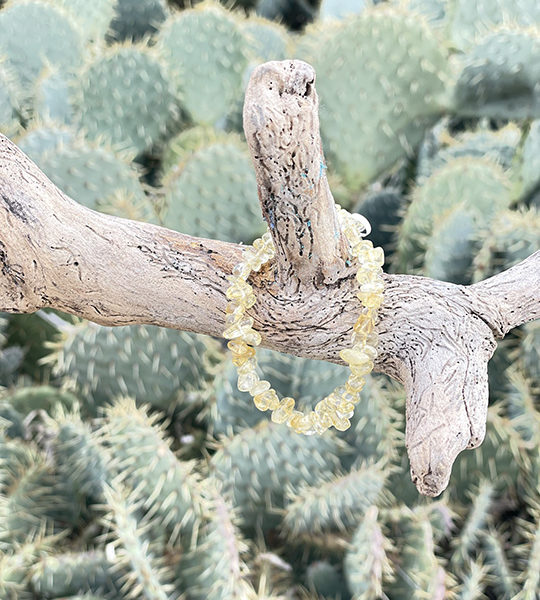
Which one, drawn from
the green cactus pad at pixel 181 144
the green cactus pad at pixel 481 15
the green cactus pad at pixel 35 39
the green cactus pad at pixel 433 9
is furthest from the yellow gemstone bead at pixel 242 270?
the green cactus pad at pixel 433 9

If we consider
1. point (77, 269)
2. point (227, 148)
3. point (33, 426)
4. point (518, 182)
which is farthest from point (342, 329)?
point (518, 182)

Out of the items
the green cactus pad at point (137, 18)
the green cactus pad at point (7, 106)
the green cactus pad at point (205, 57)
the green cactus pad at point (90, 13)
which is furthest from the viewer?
the green cactus pad at point (137, 18)

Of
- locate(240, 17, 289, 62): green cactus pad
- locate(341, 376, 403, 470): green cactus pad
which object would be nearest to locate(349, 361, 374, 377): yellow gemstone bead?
locate(341, 376, 403, 470): green cactus pad

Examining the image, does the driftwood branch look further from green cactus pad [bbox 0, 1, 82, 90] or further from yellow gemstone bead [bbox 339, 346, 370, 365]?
green cactus pad [bbox 0, 1, 82, 90]

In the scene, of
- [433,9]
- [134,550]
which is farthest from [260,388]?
[433,9]

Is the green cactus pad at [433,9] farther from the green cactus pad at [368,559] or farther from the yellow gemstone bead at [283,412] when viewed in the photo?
the yellow gemstone bead at [283,412]

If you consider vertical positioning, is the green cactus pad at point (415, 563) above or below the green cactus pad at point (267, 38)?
below
